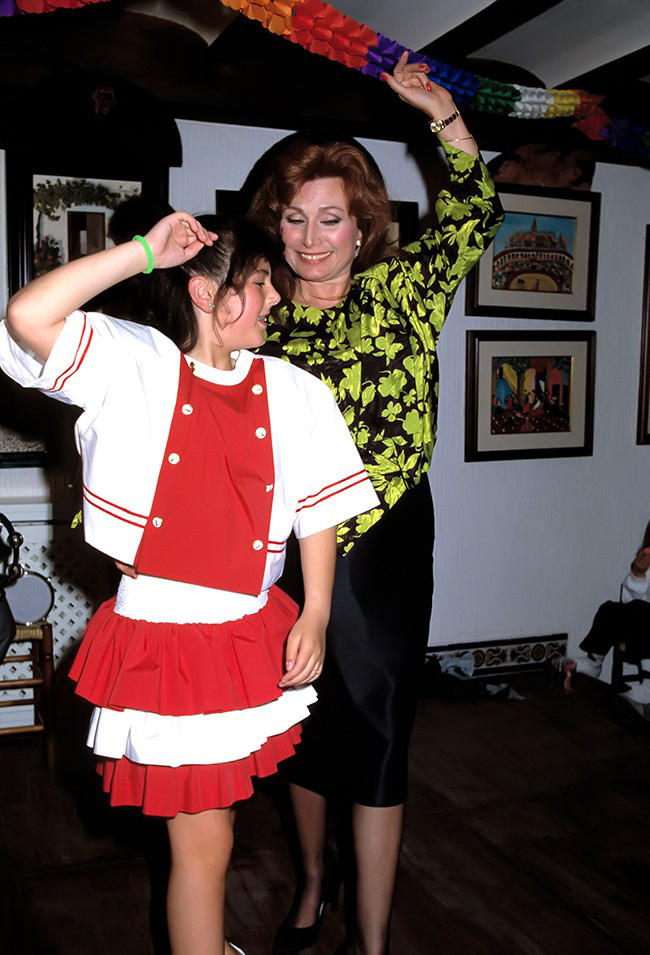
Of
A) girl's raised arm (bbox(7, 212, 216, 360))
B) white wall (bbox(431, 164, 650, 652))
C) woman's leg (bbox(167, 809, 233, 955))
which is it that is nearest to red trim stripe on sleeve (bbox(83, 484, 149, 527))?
girl's raised arm (bbox(7, 212, 216, 360))

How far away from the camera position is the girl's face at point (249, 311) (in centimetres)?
148

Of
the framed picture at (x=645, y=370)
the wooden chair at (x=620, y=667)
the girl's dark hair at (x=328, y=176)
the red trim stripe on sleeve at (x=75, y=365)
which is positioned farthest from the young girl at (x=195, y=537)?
the framed picture at (x=645, y=370)

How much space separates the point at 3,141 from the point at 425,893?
2.57m

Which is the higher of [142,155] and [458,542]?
[142,155]

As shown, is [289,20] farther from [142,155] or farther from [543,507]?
[543,507]

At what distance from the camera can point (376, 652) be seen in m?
1.82

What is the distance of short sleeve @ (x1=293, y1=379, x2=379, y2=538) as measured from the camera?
5.13ft

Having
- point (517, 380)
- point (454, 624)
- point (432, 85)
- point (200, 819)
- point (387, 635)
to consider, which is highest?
point (432, 85)

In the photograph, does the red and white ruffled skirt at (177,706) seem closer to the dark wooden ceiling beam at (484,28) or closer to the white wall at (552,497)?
the dark wooden ceiling beam at (484,28)

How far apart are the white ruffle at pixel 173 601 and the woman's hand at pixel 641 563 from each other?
8.86 ft

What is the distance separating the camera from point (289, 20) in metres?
2.34

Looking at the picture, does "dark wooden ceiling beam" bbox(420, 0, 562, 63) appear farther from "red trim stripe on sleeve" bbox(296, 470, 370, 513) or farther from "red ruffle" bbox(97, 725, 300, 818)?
"red ruffle" bbox(97, 725, 300, 818)

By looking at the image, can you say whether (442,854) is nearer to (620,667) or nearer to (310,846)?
(310,846)

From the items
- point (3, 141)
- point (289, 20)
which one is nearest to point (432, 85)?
point (289, 20)
